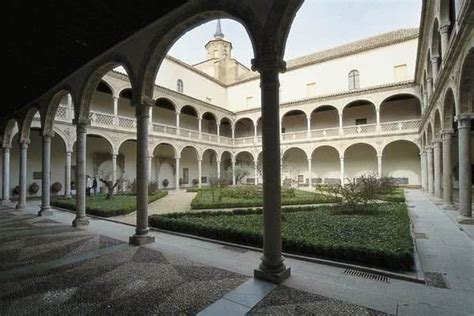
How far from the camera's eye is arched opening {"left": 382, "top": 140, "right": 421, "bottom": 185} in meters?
23.5

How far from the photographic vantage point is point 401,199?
12.9 m

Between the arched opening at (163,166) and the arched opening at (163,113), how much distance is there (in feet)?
7.23

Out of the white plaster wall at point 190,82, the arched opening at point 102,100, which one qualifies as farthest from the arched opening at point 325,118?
the arched opening at point 102,100

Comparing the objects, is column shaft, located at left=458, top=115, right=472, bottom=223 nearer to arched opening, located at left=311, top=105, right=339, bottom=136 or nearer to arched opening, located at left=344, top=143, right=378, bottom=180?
arched opening, located at left=344, top=143, right=378, bottom=180

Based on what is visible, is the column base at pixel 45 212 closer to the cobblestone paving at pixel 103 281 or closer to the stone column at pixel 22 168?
the stone column at pixel 22 168

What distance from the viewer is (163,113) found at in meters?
25.9

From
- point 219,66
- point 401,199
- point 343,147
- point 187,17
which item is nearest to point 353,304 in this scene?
point 187,17

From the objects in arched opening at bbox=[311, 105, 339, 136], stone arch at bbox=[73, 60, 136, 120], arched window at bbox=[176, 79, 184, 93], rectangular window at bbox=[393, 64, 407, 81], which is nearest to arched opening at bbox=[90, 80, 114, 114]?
arched window at bbox=[176, 79, 184, 93]

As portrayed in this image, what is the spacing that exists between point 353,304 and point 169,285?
2443mm

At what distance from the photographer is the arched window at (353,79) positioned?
26.3 m

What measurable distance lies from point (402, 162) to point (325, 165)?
6495mm

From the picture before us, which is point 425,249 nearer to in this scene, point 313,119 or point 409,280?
point 409,280

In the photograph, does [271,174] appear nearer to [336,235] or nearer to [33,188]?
[336,235]

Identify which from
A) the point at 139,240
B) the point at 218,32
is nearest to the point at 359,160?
the point at 139,240
